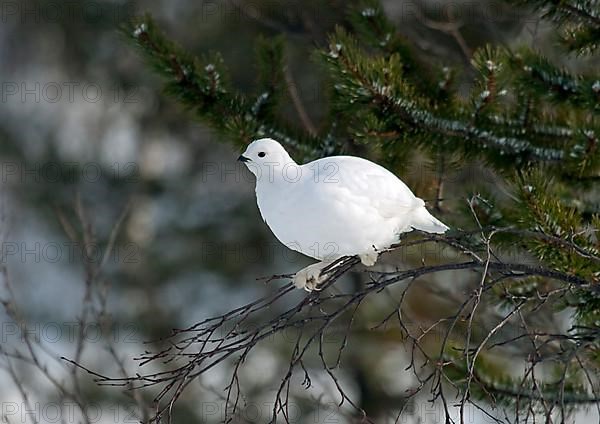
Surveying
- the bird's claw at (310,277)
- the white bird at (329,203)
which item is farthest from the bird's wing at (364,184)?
the bird's claw at (310,277)

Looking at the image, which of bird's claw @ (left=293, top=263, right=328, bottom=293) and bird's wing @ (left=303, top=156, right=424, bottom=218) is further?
bird's claw @ (left=293, top=263, right=328, bottom=293)

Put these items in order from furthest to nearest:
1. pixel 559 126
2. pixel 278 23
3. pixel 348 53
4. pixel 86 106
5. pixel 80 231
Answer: pixel 86 106 → pixel 80 231 → pixel 278 23 → pixel 559 126 → pixel 348 53

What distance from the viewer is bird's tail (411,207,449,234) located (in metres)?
2.34

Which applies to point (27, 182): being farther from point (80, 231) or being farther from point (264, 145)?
point (264, 145)

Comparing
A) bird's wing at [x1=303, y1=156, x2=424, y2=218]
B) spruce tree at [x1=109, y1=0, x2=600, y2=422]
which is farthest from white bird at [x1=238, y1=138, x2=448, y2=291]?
spruce tree at [x1=109, y1=0, x2=600, y2=422]

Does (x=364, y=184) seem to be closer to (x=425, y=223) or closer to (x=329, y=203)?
(x=329, y=203)

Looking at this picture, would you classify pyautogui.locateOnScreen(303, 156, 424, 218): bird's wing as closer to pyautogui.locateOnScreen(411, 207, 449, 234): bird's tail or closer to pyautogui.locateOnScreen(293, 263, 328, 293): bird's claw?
pyautogui.locateOnScreen(411, 207, 449, 234): bird's tail

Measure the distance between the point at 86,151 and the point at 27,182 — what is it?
548mm

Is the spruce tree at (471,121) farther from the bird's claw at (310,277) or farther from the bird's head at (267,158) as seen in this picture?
the bird's head at (267,158)

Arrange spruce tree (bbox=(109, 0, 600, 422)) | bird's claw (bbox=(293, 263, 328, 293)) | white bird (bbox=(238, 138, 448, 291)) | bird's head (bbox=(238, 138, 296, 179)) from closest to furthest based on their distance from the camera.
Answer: white bird (bbox=(238, 138, 448, 291)) → bird's head (bbox=(238, 138, 296, 179)) → bird's claw (bbox=(293, 263, 328, 293)) → spruce tree (bbox=(109, 0, 600, 422))

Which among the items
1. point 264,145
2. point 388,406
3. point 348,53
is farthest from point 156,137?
point 264,145

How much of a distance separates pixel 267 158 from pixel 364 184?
250mm

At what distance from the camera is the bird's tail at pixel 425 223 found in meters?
2.34

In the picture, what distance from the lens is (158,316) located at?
7.45 meters
